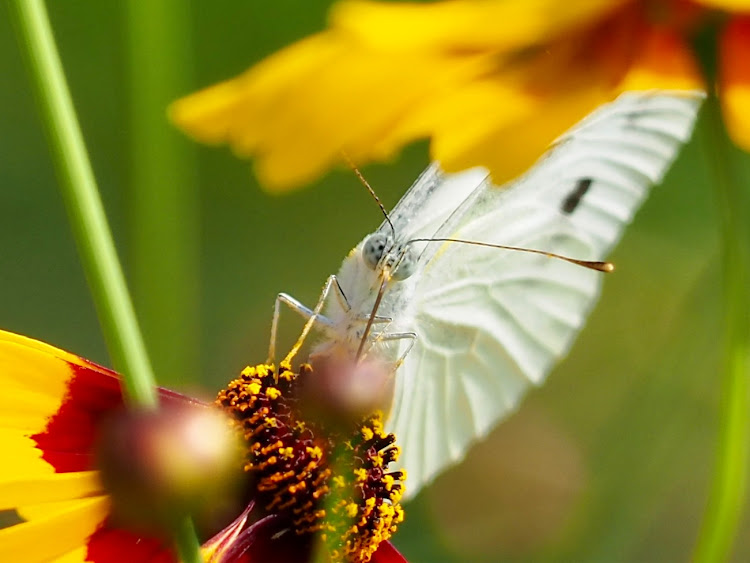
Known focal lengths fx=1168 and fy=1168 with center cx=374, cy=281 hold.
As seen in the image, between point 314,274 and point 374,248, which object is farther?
point 314,274

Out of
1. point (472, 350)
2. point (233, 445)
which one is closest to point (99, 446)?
point (233, 445)

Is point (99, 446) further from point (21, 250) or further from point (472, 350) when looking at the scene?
point (21, 250)

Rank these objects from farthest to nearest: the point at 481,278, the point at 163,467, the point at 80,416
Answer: the point at 481,278, the point at 80,416, the point at 163,467

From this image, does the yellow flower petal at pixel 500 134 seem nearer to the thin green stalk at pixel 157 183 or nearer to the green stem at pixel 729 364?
the green stem at pixel 729 364

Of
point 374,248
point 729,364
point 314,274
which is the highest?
point 314,274

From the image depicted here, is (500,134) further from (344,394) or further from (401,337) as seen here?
(401,337)

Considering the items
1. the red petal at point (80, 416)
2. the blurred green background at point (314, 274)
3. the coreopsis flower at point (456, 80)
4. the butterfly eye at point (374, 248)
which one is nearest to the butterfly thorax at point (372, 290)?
the butterfly eye at point (374, 248)

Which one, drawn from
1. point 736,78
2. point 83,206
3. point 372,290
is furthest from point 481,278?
point 83,206
